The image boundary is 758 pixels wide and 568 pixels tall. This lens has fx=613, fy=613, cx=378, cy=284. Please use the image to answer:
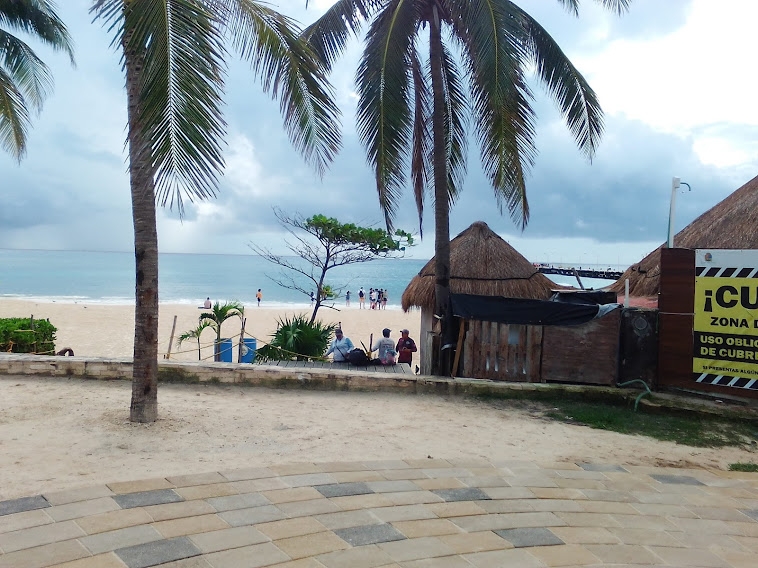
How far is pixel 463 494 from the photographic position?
14.9 feet

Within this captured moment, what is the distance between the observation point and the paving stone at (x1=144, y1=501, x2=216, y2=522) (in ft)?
12.4

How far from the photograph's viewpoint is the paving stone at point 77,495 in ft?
12.8

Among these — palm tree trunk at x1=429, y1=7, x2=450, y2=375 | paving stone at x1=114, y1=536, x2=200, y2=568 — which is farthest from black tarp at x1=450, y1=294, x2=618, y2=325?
paving stone at x1=114, y1=536, x2=200, y2=568

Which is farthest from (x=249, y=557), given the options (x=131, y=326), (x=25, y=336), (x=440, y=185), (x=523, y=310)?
(x=131, y=326)

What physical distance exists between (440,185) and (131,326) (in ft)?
67.2

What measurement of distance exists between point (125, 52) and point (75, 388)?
413 cm

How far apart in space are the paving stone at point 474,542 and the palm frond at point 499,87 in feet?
18.5

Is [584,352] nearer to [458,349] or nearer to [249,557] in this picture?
[458,349]

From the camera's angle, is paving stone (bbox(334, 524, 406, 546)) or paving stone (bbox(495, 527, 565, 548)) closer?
paving stone (bbox(334, 524, 406, 546))

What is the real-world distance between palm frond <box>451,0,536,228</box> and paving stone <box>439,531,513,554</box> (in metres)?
5.65

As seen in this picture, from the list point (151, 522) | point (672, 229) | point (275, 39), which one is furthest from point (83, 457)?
point (672, 229)

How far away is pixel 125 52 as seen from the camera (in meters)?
5.63

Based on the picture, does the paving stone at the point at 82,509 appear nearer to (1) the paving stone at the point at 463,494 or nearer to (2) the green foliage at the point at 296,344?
(1) the paving stone at the point at 463,494

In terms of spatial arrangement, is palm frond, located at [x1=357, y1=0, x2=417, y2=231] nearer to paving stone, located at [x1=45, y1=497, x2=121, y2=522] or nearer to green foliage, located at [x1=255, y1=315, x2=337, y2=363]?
green foliage, located at [x1=255, y1=315, x2=337, y2=363]
